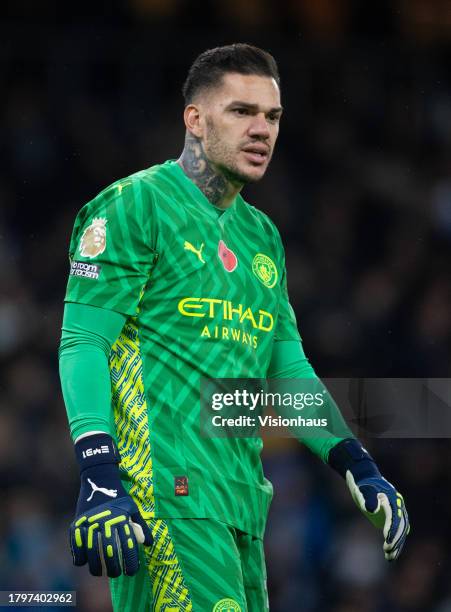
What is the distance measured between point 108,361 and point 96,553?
66 cm

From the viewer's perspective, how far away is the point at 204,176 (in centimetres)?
394

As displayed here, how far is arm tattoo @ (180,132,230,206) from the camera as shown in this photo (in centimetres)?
393

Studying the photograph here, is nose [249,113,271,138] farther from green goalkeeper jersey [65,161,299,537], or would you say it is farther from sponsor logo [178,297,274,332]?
sponsor logo [178,297,274,332]

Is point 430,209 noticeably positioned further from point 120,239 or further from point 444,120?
point 120,239

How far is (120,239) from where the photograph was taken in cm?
358

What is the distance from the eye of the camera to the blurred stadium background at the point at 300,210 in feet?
26.8

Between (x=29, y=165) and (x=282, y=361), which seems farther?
(x=29, y=165)

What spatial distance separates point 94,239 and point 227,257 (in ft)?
1.63

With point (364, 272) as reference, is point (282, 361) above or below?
above

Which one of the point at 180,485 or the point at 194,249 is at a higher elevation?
the point at 194,249

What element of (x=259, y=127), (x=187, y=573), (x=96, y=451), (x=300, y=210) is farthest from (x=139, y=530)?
(x=300, y=210)

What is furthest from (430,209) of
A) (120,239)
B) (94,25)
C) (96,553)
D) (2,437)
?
(96,553)

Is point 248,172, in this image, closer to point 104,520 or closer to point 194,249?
point 194,249

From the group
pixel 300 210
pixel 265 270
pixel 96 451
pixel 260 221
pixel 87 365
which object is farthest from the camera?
pixel 300 210
